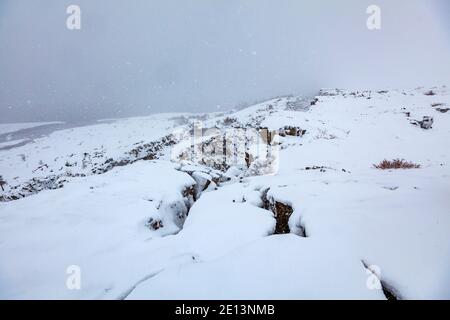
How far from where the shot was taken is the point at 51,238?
4145mm

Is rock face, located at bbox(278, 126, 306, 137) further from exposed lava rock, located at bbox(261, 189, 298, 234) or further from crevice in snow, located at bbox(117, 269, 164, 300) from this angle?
crevice in snow, located at bbox(117, 269, 164, 300)

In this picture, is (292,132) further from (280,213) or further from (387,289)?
(387,289)

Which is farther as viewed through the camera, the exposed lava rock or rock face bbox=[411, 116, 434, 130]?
rock face bbox=[411, 116, 434, 130]

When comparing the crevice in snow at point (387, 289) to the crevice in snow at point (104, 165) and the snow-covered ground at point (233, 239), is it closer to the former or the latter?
the snow-covered ground at point (233, 239)

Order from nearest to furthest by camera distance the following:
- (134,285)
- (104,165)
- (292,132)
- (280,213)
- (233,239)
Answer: (134,285), (233,239), (280,213), (104,165), (292,132)

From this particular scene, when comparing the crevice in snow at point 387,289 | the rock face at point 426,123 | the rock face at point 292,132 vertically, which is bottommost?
the crevice in snow at point 387,289

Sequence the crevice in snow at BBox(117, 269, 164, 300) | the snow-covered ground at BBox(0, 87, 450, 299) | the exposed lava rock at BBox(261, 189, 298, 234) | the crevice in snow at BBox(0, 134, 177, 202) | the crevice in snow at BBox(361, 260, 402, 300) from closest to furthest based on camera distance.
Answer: the crevice in snow at BBox(361, 260, 402, 300) < the snow-covered ground at BBox(0, 87, 450, 299) < the crevice in snow at BBox(117, 269, 164, 300) < the exposed lava rock at BBox(261, 189, 298, 234) < the crevice in snow at BBox(0, 134, 177, 202)

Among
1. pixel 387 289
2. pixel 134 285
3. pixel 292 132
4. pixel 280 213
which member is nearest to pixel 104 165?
pixel 292 132

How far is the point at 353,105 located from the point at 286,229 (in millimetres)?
21560

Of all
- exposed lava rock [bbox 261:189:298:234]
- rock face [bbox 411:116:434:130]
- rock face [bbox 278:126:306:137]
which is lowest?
exposed lava rock [bbox 261:189:298:234]

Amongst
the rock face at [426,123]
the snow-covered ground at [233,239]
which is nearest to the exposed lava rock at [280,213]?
the snow-covered ground at [233,239]

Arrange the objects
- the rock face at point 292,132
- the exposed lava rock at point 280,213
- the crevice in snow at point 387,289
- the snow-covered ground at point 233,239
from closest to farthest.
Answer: the crevice in snow at point 387,289, the snow-covered ground at point 233,239, the exposed lava rock at point 280,213, the rock face at point 292,132

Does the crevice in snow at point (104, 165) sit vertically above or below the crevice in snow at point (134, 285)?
below

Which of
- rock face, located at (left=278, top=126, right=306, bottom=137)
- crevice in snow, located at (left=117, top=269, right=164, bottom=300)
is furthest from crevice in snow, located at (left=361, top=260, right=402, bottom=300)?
rock face, located at (left=278, top=126, right=306, bottom=137)
